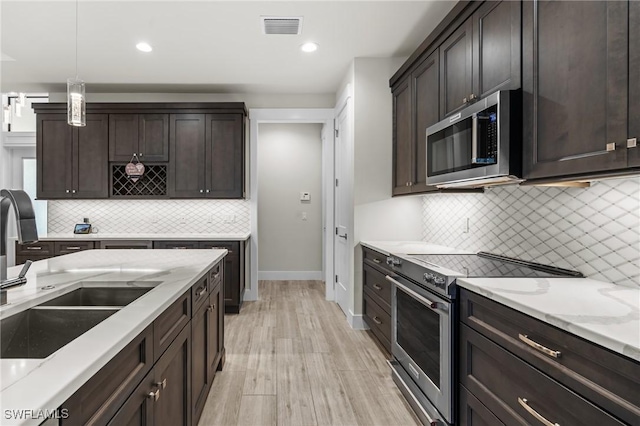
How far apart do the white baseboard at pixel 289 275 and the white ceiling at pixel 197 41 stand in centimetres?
305

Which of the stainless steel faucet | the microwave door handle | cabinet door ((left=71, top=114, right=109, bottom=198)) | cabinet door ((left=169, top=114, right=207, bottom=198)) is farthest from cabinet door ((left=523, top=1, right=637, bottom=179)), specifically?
cabinet door ((left=71, top=114, right=109, bottom=198))

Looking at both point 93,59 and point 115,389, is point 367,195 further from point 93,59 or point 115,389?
point 93,59

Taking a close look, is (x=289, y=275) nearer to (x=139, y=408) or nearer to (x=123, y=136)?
(x=123, y=136)

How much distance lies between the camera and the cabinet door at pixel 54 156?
4.31 meters

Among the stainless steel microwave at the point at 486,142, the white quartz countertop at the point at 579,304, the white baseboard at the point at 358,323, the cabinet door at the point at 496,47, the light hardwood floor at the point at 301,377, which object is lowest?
the light hardwood floor at the point at 301,377

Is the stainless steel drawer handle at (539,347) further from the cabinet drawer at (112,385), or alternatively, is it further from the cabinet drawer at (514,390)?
the cabinet drawer at (112,385)

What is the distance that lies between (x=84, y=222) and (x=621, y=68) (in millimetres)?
5397

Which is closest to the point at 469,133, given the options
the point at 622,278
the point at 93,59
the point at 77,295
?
the point at 622,278

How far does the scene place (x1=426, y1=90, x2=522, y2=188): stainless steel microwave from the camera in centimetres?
169

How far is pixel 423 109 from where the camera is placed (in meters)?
2.84

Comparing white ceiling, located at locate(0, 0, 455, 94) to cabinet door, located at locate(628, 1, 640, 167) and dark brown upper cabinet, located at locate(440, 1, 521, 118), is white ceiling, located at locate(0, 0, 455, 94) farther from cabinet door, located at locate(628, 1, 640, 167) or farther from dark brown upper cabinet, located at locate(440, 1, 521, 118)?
cabinet door, located at locate(628, 1, 640, 167)

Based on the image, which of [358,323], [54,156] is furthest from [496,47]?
[54,156]

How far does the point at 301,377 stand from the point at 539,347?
183 centimetres

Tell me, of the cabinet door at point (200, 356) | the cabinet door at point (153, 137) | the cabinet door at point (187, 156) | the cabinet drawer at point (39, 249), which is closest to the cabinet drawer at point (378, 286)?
the cabinet door at point (200, 356)
